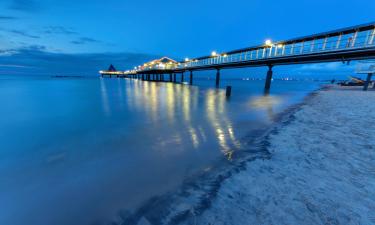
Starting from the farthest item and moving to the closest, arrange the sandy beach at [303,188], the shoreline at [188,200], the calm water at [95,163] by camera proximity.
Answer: the calm water at [95,163]
the shoreline at [188,200]
the sandy beach at [303,188]

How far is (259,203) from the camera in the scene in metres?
2.31

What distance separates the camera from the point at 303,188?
8.38 feet

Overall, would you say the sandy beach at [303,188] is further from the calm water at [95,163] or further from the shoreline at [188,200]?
the calm water at [95,163]

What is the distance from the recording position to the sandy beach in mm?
2070

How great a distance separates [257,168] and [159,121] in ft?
17.1

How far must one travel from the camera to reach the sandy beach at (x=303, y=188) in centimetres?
207

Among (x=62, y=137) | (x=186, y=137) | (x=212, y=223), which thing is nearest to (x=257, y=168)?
(x=212, y=223)

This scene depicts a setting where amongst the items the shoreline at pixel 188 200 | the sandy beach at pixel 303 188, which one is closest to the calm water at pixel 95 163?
the shoreline at pixel 188 200

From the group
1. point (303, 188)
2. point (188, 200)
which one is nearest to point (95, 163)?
point (188, 200)

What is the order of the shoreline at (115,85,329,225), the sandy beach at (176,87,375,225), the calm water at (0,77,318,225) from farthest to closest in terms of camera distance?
the calm water at (0,77,318,225), the shoreline at (115,85,329,225), the sandy beach at (176,87,375,225)

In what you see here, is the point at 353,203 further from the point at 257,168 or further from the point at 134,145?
the point at 134,145

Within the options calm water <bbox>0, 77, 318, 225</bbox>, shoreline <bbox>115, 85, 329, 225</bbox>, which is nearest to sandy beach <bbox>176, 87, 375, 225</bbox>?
shoreline <bbox>115, 85, 329, 225</bbox>

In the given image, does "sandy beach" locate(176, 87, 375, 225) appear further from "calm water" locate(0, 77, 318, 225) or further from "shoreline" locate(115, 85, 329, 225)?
"calm water" locate(0, 77, 318, 225)

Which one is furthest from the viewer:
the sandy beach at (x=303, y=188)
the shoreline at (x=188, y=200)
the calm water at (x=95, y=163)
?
the calm water at (x=95, y=163)
